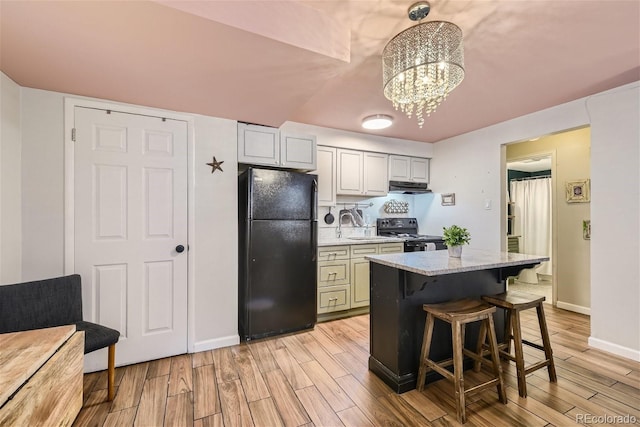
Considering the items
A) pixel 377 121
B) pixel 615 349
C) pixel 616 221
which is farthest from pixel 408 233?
pixel 615 349

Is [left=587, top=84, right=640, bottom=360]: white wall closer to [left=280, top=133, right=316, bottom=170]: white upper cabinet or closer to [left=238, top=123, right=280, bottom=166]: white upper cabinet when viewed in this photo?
[left=280, top=133, right=316, bottom=170]: white upper cabinet

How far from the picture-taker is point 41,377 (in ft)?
3.48

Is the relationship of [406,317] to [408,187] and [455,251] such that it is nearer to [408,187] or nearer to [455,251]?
[455,251]

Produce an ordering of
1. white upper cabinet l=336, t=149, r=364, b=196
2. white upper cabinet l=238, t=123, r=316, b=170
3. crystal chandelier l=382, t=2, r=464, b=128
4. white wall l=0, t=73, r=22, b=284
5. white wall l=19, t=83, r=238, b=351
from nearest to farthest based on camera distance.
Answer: crystal chandelier l=382, t=2, r=464, b=128, white wall l=0, t=73, r=22, b=284, white wall l=19, t=83, r=238, b=351, white upper cabinet l=238, t=123, r=316, b=170, white upper cabinet l=336, t=149, r=364, b=196

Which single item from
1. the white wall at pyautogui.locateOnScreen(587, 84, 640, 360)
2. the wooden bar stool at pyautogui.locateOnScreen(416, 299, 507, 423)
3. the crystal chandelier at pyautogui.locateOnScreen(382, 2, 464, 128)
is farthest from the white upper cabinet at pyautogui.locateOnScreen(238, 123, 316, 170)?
the white wall at pyautogui.locateOnScreen(587, 84, 640, 360)

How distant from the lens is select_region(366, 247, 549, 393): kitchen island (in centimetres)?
189

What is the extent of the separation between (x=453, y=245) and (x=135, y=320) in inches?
100

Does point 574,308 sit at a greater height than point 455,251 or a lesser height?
lesser

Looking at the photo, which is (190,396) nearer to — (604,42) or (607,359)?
(607,359)

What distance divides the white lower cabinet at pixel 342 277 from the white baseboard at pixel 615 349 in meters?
2.08

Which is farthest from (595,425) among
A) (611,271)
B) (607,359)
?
(611,271)

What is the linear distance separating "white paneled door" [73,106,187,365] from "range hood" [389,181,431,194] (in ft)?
8.98

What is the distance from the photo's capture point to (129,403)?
5.83 ft

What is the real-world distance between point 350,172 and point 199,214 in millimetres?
1999
